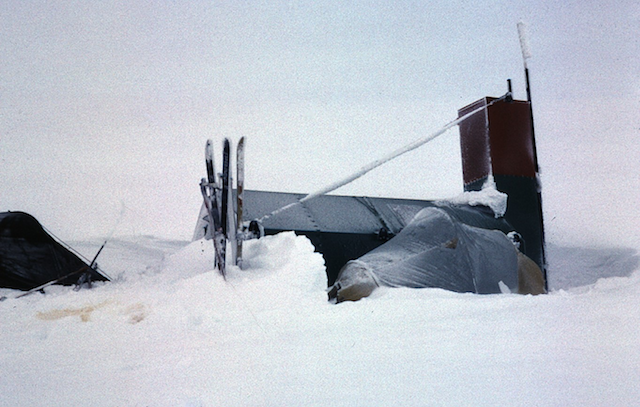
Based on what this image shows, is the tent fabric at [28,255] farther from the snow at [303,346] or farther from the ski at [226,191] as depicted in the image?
the ski at [226,191]

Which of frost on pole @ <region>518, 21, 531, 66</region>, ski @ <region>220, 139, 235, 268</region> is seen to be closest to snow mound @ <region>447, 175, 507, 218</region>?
frost on pole @ <region>518, 21, 531, 66</region>

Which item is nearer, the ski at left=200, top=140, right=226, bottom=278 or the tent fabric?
the ski at left=200, top=140, right=226, bottom=278

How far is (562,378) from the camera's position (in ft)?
6.46

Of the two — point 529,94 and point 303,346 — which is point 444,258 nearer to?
point 303,346

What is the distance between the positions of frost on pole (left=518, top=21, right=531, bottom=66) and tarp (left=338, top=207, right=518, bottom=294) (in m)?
4.17

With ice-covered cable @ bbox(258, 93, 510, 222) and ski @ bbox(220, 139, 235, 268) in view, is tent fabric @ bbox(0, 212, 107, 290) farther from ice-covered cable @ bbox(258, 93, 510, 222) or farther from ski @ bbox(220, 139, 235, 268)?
ice-covered cable @ bbox(258, 93, 510, 222)

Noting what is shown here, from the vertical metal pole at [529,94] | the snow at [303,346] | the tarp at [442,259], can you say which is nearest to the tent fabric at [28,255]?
the snow at [303,346]

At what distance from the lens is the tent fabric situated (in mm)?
5953

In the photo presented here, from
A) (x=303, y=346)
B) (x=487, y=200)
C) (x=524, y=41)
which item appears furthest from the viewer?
(x=524, y=41)

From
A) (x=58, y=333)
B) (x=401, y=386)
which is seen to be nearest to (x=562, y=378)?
(x=401, y=386)

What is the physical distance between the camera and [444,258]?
5.01 meters

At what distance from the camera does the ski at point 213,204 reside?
Result: 4.11m

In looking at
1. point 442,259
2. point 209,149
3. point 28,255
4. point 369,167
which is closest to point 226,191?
point 209,149

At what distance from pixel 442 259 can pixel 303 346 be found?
2.75m
